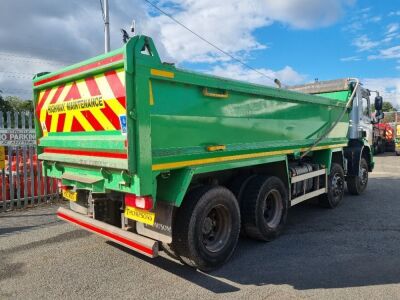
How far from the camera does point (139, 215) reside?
384 cm

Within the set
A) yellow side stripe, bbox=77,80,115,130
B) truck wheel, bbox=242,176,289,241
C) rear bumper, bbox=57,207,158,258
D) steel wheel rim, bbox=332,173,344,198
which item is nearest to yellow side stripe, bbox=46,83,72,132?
yellow side stripe, bbox=77,80,115,130

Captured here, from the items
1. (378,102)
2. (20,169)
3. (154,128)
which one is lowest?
(20,169)

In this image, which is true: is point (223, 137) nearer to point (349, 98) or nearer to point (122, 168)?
point (122, 168)

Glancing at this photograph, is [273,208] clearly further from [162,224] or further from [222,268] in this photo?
[162,224]

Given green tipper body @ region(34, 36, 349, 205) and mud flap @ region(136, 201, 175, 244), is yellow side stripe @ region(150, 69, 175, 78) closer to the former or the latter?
green tipper body @ region(34, 36, 349, 205)

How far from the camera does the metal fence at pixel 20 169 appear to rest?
712 centimetres

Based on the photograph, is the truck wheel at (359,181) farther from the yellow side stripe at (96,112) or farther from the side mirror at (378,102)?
the yellow side stripe at (96,112)

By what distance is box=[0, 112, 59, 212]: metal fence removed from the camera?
7125 millimetres

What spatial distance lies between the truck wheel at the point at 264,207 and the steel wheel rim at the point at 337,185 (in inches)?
92.5

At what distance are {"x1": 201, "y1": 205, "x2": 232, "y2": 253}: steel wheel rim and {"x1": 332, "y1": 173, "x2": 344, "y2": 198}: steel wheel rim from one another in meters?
3.83

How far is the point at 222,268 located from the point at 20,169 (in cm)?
538

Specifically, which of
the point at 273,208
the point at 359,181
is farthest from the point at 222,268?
the point at 359,181

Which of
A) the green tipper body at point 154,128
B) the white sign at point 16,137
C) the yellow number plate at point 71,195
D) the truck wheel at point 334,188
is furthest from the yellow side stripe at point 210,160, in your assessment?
the white sign at point 16,137

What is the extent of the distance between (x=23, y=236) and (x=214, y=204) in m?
3.39
